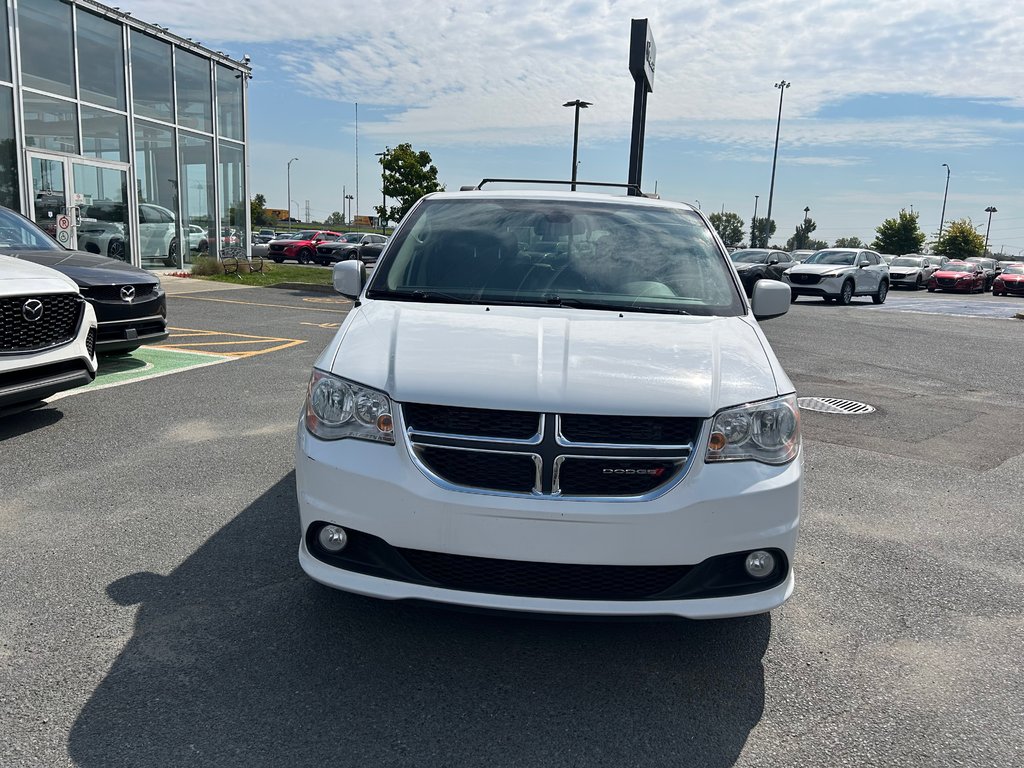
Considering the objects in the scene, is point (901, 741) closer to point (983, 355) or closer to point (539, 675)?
point (539, 675)

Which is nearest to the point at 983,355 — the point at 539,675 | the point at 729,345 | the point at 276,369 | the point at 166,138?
the point at 276,369

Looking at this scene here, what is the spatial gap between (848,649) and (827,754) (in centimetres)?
75

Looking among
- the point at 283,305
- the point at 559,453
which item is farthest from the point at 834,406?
the point at 283,305

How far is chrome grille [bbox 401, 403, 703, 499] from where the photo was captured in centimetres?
274

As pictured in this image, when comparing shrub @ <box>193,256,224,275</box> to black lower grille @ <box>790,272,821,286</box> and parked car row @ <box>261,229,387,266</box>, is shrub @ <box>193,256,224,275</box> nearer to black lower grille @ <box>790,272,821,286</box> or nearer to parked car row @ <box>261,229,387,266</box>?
parked car row @ <box>261,229,387,266</box>

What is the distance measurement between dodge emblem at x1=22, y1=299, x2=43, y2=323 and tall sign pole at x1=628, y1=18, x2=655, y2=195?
35.4 feet

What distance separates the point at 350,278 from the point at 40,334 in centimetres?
287

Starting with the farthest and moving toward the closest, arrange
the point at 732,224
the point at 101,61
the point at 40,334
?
the point at 732,224
the point at 101,61
the point at 40,334

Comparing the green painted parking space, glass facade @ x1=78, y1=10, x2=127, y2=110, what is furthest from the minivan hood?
glass facade @ x1=78, y1=10, x2=127, y2=110

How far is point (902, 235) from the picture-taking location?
67.4m

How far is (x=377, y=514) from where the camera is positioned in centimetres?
279

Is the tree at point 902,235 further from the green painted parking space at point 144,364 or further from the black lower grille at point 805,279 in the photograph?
the green painted parking space at point 144,364

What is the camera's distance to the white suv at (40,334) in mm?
5590

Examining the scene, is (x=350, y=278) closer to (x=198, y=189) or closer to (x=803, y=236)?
(x=198, y=189)
